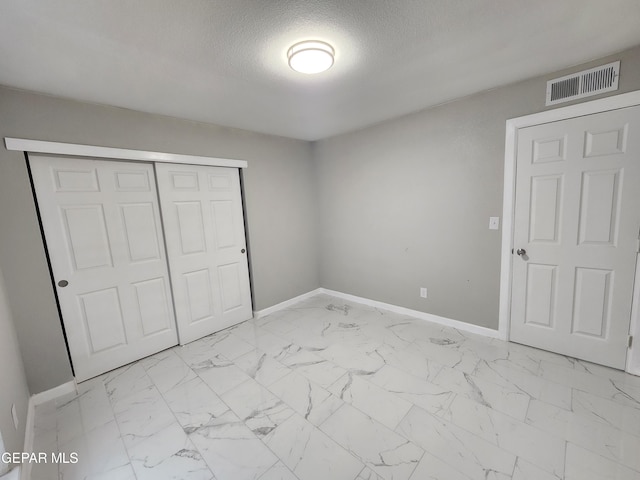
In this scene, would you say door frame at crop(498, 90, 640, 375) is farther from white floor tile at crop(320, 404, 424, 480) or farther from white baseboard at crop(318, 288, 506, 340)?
white floor tile at crop(320, 404, 424, 480)

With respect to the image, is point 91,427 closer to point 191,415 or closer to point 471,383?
point 191,415

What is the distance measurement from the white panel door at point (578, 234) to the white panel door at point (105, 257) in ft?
11.9

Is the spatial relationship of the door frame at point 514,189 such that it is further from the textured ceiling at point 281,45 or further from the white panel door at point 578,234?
the textured ceiling at point 281,45

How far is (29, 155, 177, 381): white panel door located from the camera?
2158 millimetres

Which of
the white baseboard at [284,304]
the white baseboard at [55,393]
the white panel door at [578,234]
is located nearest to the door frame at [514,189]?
the white panel door at [578,234]

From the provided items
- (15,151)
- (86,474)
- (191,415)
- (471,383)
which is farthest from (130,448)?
(471,383)

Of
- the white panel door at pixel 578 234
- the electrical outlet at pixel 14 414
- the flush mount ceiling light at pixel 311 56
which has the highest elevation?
the flush mount ceiling light at pixel 311 56

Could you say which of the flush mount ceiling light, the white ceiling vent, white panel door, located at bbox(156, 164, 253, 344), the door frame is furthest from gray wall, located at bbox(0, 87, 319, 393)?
the white ceiling vent

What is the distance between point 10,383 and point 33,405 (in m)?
0.69

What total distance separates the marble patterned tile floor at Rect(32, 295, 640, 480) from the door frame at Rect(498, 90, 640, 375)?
0.78 ft

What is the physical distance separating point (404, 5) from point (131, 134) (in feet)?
8.22

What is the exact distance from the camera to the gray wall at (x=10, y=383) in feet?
4.48

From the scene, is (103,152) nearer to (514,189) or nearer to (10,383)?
(10,383)

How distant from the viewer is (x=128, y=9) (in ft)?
4.12
